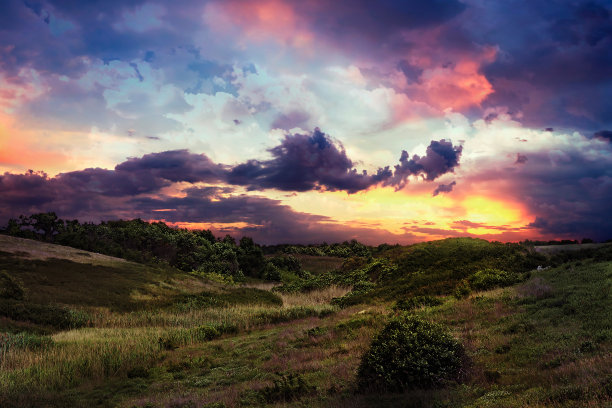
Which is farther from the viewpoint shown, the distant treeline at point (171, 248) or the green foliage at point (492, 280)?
the distant treeline at point (171, 248)

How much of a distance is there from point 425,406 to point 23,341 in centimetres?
2024

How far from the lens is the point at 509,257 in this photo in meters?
34.6

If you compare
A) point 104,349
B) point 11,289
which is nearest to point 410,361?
point 104,349

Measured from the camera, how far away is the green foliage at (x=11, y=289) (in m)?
28.5

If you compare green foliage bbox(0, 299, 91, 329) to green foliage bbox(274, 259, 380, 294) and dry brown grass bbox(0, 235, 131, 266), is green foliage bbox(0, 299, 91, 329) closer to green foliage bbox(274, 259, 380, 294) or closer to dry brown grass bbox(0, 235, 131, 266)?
dry brown grass bbox(0, 235, 131, 266)

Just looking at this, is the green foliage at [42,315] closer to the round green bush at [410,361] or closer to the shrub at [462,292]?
the round green bush at [410,361]

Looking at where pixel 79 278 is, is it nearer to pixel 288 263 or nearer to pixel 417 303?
pixel 417 303

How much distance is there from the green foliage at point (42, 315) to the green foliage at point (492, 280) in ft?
96.8

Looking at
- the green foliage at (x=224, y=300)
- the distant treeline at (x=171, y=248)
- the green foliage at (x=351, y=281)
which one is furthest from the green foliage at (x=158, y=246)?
the green foliage at (x=224, y=300)

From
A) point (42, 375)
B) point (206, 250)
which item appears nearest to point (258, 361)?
point (42, 375)

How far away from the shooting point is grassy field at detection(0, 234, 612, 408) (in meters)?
8.94

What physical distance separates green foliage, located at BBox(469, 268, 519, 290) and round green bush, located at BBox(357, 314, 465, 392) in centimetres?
1779

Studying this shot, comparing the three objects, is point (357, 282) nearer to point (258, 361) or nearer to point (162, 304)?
point (162, 304)

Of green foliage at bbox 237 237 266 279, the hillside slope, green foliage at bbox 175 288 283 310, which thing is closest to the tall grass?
green foliage at bbox 175 288 283 310
